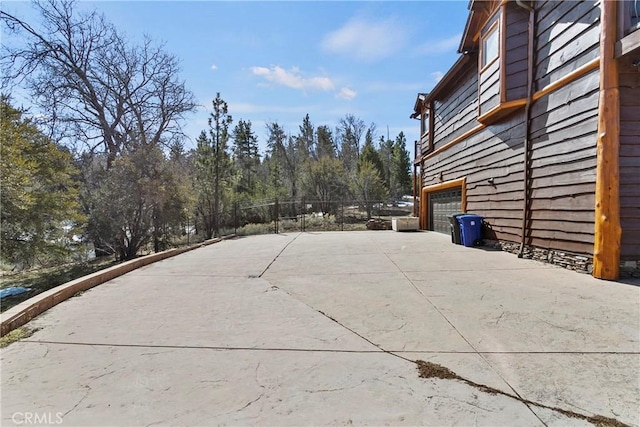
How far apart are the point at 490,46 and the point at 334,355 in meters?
8.72

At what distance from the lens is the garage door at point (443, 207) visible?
10.9 m

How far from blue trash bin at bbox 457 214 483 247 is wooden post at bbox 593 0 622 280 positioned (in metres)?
3.91

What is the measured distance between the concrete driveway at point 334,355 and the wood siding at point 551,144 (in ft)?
4.80

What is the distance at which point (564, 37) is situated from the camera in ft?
18.9

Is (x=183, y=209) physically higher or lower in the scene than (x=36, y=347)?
higher

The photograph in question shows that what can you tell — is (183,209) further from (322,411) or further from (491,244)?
(322,411)

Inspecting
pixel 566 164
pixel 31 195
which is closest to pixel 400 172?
pixel 566 164

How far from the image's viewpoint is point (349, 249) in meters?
8.81

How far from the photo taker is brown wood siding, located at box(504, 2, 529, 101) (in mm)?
6820

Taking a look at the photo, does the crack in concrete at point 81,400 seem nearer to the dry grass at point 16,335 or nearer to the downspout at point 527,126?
the dry grass at point 16,335

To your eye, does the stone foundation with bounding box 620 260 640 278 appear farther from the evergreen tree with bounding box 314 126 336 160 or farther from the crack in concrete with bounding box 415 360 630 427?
the evergreen tree with bounding box 314 126 336 160

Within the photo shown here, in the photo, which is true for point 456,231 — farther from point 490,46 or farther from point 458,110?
point 490,46

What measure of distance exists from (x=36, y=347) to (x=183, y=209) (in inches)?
398

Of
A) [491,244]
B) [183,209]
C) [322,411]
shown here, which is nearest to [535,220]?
[491,244]
